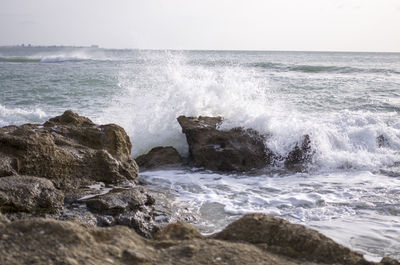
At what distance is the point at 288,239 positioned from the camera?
2.26 meters

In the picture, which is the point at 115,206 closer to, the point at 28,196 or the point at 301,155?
the point at 28,196

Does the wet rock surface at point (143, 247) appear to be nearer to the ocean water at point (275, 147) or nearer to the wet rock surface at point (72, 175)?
the wet rock surface at point (72, 175)

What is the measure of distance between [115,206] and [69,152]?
1.11 meters

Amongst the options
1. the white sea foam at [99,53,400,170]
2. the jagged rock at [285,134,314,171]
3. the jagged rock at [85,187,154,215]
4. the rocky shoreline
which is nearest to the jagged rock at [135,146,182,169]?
the rocky shoreline

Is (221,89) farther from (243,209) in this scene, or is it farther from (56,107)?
(56,107)

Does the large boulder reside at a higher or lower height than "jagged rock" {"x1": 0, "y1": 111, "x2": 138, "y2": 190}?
lower

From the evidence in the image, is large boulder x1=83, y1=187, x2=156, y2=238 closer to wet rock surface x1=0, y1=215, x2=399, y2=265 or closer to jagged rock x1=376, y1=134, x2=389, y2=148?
wet rock surface x1=0, y1=215, x2=399, y2=265

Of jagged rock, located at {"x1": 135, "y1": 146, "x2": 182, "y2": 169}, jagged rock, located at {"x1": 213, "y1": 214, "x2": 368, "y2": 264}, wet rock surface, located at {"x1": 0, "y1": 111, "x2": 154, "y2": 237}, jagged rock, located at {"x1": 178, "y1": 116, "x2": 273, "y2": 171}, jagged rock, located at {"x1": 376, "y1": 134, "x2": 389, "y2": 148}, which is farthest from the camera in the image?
jagged rock, located at {"x1": 376, "y1": 134, "x2": 389, "y2": 148}

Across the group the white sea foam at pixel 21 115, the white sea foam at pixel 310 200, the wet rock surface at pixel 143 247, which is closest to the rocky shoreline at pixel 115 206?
the wet rock surface at pixel 143 247

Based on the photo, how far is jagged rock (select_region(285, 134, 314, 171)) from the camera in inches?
254

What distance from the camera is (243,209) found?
4520 mm

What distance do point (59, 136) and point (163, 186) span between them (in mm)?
1291

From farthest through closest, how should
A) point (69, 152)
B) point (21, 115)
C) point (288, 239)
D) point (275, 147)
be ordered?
point (21, 115) < point (275, 147) < point (69, 152) < point (288, 239)

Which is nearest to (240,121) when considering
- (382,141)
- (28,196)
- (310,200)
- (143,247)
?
(310,200)
